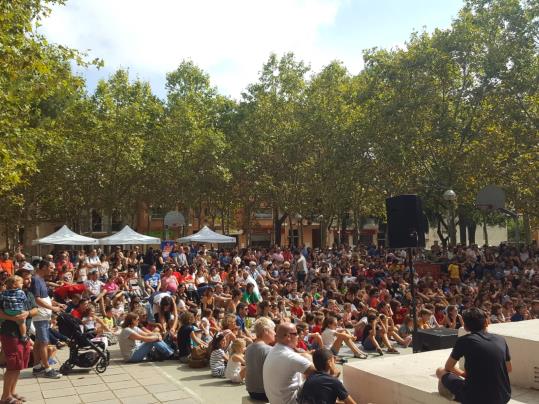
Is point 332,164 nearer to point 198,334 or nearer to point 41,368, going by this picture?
point 198,334

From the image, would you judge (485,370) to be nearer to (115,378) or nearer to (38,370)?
(115,378)

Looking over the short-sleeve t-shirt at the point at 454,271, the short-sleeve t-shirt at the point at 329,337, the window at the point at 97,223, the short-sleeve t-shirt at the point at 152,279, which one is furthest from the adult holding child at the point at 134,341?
the window at the point at 97,223

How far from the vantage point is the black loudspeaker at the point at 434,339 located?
813 centimetres

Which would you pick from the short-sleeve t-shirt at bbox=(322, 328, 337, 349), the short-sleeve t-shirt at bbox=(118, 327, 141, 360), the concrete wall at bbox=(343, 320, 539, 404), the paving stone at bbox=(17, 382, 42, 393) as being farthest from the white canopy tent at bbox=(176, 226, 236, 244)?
the concrete wall at bbox=(343, 320, 539, 404)

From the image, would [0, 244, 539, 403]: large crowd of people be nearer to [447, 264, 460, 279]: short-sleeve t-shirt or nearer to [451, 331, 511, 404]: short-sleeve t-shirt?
[447, 264, 460, 279]: short-sleeve t-shirt

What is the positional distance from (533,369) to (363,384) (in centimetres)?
177

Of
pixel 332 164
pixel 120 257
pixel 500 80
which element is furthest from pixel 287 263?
pixel 500 80

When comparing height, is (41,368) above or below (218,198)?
below

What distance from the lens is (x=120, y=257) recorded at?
1897 cm

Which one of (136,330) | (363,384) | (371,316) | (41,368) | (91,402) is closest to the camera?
(363,384)

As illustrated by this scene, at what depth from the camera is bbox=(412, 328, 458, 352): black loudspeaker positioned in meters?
8.13

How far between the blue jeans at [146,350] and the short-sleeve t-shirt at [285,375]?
4.82 m

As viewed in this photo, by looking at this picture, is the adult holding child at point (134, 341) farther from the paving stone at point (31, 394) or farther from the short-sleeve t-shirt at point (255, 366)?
the short-sleeve t-shirt at point (255, 366)

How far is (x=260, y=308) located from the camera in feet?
37.1
